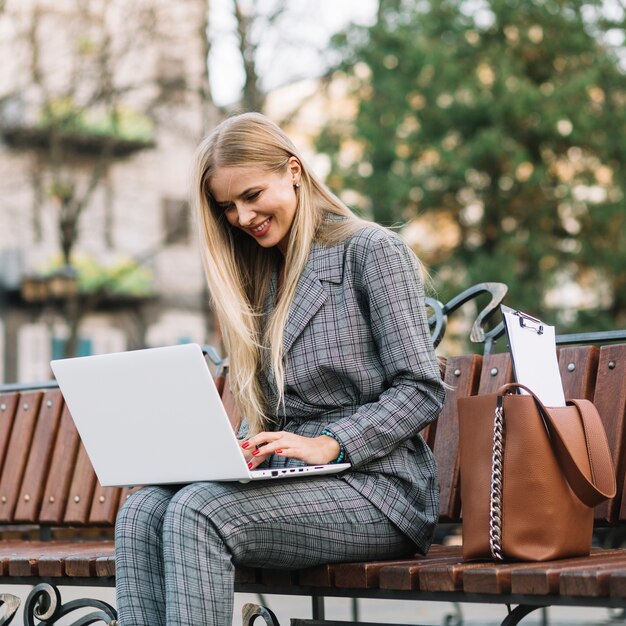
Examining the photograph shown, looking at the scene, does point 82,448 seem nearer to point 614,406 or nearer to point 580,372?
point 580,372

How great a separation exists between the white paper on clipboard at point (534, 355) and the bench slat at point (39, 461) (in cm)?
253

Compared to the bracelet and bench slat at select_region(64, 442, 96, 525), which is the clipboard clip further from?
bench slat at select_region(64, 442, 96, 525)

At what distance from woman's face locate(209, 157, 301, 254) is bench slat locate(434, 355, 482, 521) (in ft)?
2.80

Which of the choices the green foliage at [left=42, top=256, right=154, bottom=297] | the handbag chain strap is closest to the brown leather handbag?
the handbag chain strap

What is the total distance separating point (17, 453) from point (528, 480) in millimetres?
3022

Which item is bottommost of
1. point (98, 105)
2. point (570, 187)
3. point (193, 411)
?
point (193, 411)

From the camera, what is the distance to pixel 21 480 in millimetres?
5289

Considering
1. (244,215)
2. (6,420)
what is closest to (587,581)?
(244,215)

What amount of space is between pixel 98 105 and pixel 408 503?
56.2 ft

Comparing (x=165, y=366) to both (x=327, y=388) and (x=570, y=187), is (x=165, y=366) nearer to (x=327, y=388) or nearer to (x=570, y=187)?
(x=327, y=388)

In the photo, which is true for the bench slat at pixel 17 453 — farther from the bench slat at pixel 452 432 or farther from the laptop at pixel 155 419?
the laptop at pixel 155 419

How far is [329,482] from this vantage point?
3.17 metres

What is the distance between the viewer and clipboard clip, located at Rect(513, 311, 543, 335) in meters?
3.14

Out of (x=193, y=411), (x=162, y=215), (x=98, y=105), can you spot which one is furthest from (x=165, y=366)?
(x=162, y=215)
